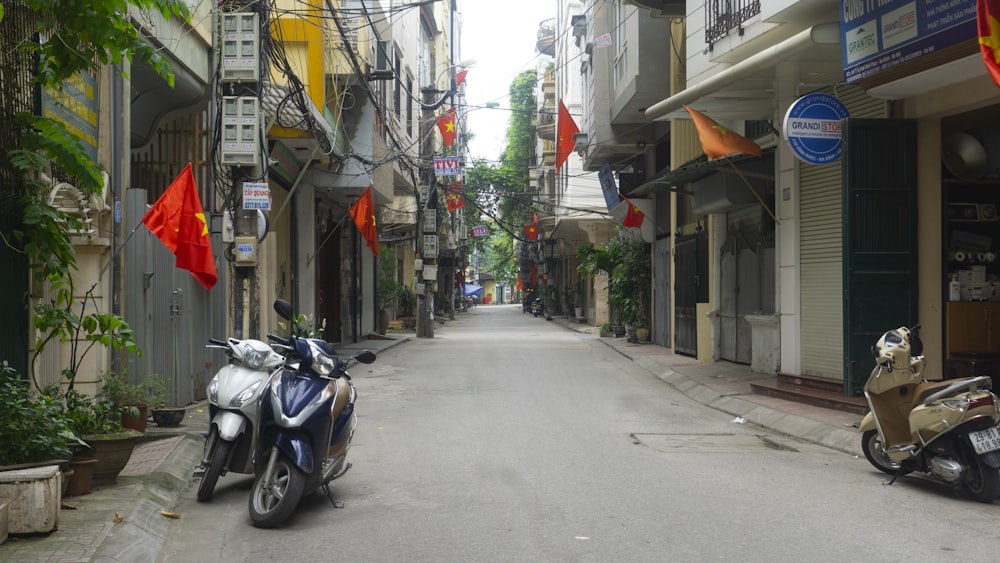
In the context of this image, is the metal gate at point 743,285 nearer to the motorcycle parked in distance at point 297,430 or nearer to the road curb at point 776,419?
the road curb at point 776,419

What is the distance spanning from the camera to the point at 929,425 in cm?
709

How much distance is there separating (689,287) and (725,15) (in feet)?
27.0

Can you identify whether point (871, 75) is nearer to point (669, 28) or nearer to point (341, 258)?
point (669, 28)

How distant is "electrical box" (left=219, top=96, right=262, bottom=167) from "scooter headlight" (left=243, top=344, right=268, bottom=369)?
14.9ft

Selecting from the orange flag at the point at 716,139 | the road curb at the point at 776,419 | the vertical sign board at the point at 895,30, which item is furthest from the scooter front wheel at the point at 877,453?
the orange flag at the point at 716,139

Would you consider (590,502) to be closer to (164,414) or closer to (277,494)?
(277,494)

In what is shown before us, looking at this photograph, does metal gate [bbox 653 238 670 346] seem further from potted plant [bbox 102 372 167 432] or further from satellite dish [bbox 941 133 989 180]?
potted plant [bbox 102 372 167 432]

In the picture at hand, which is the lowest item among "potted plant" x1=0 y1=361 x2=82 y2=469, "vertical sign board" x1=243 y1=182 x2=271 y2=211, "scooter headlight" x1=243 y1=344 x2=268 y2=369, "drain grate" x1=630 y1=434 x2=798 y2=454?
"drain grate" x1=630 y1=434 x2=798 y2=454

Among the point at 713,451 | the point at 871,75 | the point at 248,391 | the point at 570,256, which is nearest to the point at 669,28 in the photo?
the point at 871,75

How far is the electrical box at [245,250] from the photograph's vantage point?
11.0 m

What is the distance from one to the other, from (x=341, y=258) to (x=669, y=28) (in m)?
12.4

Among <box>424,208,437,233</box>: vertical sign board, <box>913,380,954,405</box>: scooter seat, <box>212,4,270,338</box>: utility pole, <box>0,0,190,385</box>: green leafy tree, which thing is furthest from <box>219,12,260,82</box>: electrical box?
<box>424,208,437,233</box>: vertical sign board

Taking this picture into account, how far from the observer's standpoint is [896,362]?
296 inches

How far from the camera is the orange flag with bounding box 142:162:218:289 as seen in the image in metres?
9.42
